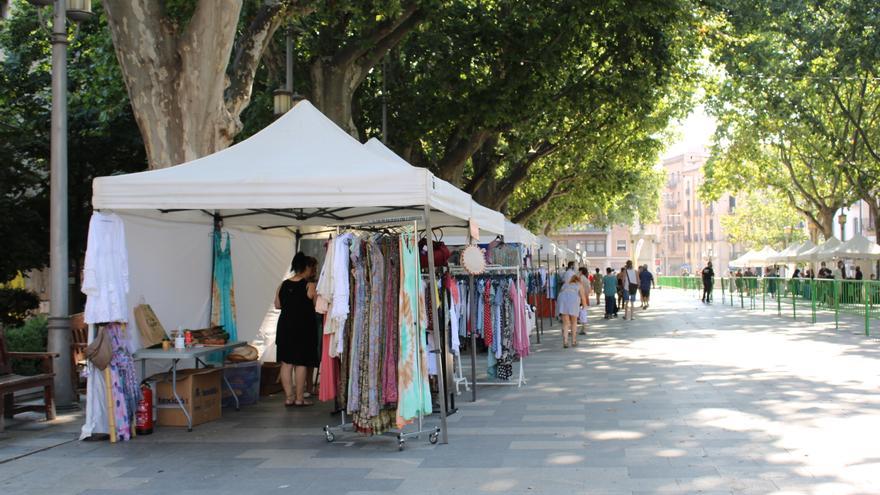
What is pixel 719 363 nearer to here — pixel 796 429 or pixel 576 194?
pixel 796 429

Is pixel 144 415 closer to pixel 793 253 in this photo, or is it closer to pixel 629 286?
pixel 629 286

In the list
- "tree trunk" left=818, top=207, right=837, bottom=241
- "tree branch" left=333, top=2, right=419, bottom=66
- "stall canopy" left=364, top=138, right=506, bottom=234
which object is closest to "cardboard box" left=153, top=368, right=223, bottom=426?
"stall canopy" left=364, top=138, right=506, bottom=234

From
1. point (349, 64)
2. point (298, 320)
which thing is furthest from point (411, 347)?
point (349, 64)

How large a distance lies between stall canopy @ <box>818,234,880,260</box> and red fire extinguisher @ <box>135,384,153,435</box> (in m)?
34.7

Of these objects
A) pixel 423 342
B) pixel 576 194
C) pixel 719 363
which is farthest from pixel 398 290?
pixel 576 194

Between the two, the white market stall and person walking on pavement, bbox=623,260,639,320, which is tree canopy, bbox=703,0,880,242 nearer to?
person walking on pavement, bbox=623,260,639,320

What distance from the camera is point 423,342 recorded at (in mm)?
8352

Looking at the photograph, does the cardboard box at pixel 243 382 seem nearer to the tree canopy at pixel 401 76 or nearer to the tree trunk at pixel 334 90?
the tree canopy at pixel 401 76

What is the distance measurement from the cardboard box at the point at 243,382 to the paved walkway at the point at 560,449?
23 cm

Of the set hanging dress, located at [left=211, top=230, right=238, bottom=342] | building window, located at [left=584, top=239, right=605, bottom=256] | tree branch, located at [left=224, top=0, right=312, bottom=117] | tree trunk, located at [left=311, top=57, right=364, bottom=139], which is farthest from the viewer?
building window, located at [left=584, top=239, right=605, bottom=256]

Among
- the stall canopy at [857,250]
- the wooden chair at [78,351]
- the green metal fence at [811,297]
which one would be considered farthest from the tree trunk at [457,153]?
the stall canopy at [857,250]

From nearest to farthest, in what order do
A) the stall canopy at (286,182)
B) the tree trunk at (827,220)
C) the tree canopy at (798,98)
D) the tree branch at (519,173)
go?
the stall canopy at (286,182) < the tree canopy at (798,98) < the tree branch at (519,173) < the tree trunk at (827,220)

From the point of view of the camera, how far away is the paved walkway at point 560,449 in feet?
21.8

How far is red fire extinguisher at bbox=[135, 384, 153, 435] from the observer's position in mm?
8977
